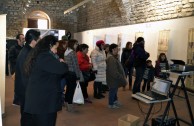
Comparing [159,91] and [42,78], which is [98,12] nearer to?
[159,91]

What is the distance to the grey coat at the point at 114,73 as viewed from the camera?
4828 mm

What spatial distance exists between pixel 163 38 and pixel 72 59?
14.8 ft

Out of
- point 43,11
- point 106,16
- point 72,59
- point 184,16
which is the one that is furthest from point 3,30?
point 43,11

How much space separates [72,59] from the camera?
14.7 feet

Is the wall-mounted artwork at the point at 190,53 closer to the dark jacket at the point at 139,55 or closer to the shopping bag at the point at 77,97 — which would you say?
the dark jacket at the point at 139,55

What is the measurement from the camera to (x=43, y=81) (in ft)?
7.97

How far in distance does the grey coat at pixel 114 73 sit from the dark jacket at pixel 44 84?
2.43m

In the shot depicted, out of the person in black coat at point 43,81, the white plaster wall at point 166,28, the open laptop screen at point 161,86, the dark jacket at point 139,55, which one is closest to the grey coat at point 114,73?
the dark jacket at point 139,55

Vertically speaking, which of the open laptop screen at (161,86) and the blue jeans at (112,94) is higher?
the open laptop screen at (161,86)

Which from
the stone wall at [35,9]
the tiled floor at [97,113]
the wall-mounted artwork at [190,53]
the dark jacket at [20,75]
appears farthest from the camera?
the stone wall at [35,9]

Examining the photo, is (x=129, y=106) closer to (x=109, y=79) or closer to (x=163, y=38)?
(x=109, y=79)

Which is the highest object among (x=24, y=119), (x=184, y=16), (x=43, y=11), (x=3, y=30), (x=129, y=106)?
(x=43, y=11)

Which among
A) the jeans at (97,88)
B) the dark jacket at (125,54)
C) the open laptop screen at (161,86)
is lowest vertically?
the jeans at (97,88)

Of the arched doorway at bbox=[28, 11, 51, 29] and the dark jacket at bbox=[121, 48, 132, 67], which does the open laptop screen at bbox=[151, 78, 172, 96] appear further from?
the arched doorway at bbox=[28, 11, 51, 29]
